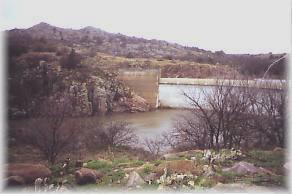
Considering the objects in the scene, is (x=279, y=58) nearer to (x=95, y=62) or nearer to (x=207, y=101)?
(x=207, y=101)

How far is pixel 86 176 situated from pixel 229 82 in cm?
125

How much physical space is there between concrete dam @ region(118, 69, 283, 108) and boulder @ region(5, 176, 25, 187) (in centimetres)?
93

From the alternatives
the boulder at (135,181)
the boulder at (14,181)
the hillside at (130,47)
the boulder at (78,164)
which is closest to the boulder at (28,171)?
the boulder at (14,181)

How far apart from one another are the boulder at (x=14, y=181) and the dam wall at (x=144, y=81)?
923 millimetres

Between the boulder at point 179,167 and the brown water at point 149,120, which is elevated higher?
the brown water at point 149,120

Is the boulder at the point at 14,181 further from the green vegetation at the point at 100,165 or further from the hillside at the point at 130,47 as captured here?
the hillside at the point at 130,47

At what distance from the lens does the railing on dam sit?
2.91m

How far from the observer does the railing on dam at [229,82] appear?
9.55 feet

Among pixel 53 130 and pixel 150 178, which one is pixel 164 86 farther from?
pixel 53 130

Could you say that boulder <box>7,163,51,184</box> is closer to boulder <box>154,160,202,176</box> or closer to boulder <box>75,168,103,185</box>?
boulder <box>75,168,103,185</box>

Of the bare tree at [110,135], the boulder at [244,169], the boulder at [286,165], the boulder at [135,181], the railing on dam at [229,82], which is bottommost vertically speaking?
the boulder at [135,181]

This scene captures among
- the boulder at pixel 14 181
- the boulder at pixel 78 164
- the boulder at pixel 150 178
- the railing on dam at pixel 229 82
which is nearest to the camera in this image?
the boulder at pixel 14 181

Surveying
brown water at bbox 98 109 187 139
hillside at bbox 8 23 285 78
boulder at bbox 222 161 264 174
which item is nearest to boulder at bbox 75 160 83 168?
brown water at bbox 98 109 187 139

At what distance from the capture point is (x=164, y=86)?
288 cm
